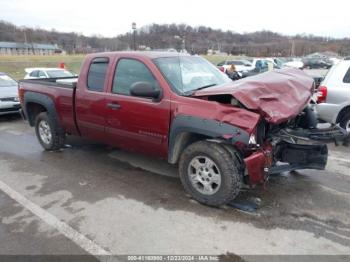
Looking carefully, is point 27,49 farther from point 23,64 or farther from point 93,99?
point 93,99

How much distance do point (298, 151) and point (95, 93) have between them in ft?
9.96

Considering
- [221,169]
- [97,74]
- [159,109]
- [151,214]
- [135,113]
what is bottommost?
[151,214]

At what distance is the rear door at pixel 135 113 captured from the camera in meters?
4.14

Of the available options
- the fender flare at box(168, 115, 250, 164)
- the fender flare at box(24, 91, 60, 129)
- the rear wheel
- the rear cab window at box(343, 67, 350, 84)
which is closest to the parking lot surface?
the fender flare at box(168, 115, 250, 164)

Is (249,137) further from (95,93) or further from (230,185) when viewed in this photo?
(95,93)

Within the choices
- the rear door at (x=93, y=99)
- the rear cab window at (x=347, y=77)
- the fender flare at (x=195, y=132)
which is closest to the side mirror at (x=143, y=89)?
the fender flare at (x=195, y=132)

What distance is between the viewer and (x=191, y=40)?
78688 millimetres

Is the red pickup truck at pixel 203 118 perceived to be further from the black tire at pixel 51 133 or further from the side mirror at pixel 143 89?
the black tire at pixel 51 133

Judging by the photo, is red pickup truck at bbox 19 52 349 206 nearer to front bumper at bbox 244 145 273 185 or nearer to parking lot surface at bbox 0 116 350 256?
front bumper at bbox 244 145 273 185

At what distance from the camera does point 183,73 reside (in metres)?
4.44

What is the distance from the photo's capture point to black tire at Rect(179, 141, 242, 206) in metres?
3.61

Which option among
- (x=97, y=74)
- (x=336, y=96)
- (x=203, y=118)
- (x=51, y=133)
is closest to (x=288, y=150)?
(x=203, y=118)

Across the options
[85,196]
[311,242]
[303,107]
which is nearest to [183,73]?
[303,107]

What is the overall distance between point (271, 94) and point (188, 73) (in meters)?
1.25
